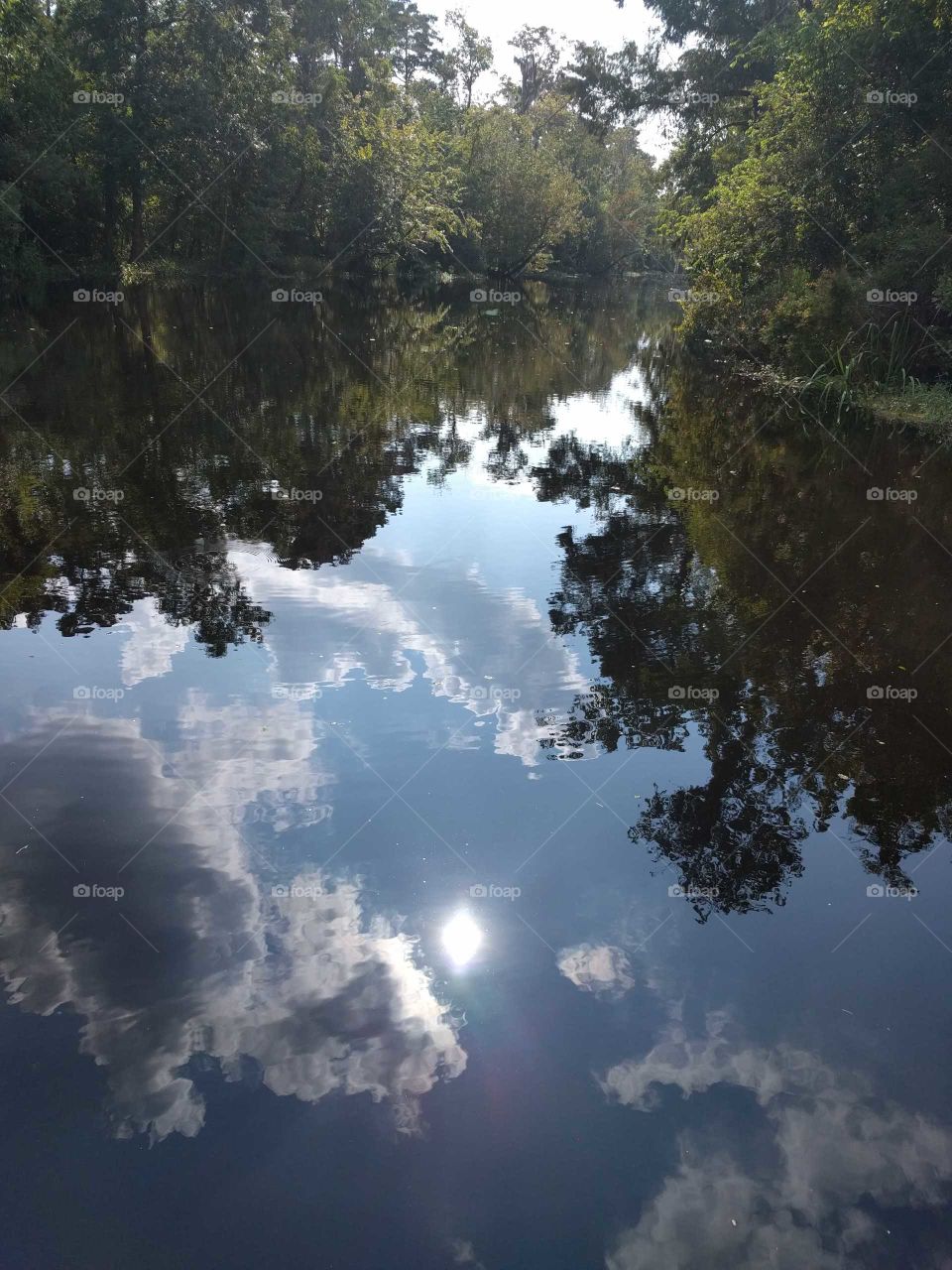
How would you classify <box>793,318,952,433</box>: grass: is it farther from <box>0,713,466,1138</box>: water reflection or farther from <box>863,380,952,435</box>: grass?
<box>0,713,466,1138</box>: water reflection

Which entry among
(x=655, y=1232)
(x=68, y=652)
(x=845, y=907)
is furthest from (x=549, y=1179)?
(x=68, y=652)

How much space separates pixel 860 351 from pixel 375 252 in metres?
38.9

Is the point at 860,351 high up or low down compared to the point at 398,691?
up

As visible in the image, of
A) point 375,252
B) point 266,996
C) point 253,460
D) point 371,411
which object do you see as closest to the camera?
point 266,996

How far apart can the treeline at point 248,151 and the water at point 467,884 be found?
27.1 metres

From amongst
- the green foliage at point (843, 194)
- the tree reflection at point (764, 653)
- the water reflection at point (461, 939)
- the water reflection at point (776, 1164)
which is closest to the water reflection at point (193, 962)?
the water reflection at point (461, 939)

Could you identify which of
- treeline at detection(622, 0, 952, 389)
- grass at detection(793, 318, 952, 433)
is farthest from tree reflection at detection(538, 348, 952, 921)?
treeline at detection(622, 0, 952, 389)

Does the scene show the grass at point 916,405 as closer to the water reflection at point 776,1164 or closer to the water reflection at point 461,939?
the water reflection at point 776,1164

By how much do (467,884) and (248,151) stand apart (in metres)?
42.4

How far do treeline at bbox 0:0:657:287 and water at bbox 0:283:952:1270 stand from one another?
1068 inches

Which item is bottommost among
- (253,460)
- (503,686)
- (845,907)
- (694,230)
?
(253,460)

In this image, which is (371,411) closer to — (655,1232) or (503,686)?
(503,686)

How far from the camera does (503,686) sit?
6688mm

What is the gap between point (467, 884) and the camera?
15.0 ft
